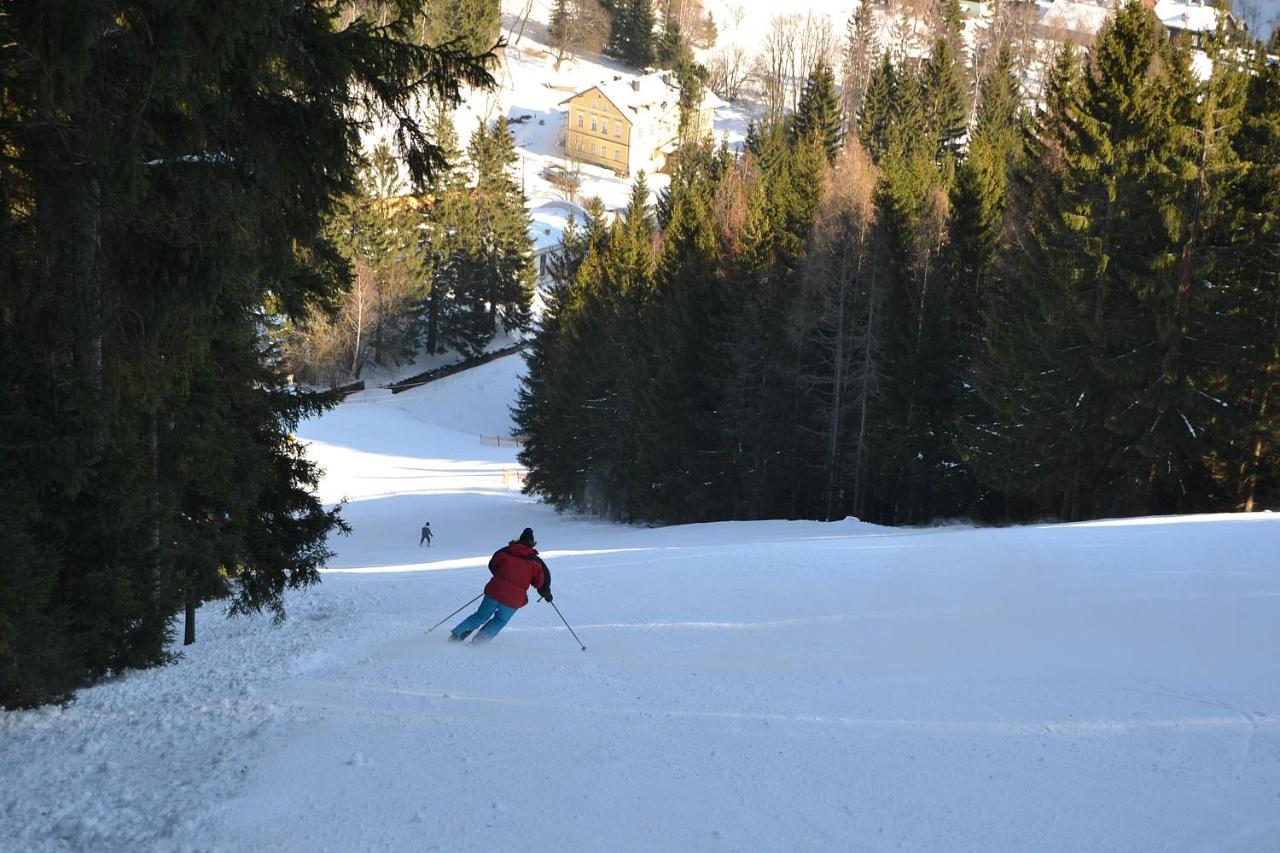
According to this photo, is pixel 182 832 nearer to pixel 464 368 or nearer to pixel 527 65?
pixel 464 368

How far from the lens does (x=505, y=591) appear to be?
10844 mm

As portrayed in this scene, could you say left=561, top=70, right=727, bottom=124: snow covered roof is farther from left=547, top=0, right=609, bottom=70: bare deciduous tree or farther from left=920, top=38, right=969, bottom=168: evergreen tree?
left=920, top=38, right=969, bottom=168: evergreen tree

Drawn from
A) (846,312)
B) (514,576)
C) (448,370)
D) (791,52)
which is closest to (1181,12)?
(791,52)

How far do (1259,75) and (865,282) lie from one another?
11590 mm

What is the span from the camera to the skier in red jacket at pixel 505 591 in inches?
426

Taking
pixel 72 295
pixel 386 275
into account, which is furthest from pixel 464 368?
pixel 72 295

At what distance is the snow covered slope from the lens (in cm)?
611

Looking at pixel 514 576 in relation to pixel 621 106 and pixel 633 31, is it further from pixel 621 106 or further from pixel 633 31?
pixel 633 31

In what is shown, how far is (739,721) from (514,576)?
3.85m

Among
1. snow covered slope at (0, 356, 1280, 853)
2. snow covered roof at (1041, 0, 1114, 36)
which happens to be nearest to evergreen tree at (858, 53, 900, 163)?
snow covered roof at (1041, 0, 1114, 36)

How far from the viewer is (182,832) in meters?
6.02

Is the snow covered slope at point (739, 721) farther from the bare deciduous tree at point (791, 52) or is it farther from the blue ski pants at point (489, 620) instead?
the bare deciduous tree at point (791, 52)

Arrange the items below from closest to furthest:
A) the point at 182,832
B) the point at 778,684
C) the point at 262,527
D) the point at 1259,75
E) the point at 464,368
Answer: the point at 182,832
the point at 778,684
the point at 262,527
the point at 1259,75
the point at 464,368

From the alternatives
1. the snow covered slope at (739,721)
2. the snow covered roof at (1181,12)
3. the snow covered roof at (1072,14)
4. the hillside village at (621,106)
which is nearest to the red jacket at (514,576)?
the snow covered slope at (739,721)
